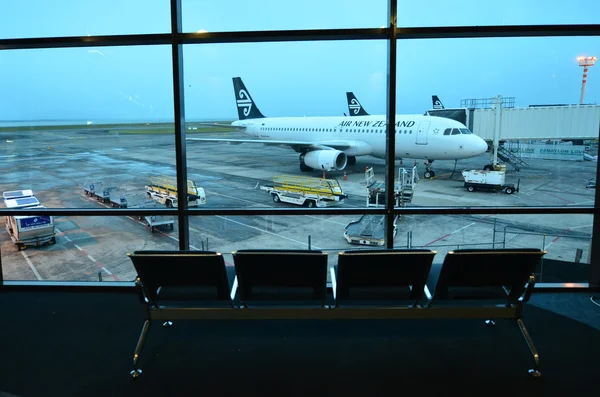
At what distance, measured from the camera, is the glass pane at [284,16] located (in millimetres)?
2748

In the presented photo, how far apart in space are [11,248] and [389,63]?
3.91m

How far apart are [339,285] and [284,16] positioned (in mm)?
2051

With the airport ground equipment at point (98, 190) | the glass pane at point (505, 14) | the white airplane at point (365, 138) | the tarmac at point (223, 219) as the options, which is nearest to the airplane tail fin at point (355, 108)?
the white airplane at point (365, 138)

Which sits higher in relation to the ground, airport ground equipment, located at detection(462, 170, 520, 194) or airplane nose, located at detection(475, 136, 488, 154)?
airplane nose, located at detection(475, 136, 488, 154)

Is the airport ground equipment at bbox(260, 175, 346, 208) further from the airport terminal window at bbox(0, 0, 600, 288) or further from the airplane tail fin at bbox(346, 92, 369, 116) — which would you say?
the airplane tail fin at bbox(346, 92, 369, 116)

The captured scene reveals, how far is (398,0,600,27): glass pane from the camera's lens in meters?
2.67

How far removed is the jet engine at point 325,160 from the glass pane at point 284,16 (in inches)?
374

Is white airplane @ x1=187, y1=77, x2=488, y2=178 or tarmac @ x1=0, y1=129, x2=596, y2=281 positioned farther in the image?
white airplane @ x1=187, y1=77, x2=488, y2=178

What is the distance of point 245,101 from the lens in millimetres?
17625

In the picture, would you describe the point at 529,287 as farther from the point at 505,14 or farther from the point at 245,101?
the point at 245,101

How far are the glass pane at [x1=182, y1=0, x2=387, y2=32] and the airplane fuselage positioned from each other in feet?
25.1

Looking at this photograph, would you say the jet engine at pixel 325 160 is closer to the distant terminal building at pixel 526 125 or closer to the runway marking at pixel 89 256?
the distant terminal building at pixel 526 125

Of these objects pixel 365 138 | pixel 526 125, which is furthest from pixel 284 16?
pixel 365 138

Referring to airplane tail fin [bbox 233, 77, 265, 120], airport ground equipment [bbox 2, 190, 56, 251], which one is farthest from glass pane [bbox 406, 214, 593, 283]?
airplane tail fin [bbox 233, 77, 265, 120]
